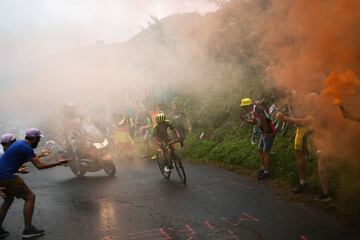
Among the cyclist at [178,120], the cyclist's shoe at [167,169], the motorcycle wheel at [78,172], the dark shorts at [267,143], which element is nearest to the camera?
the dark shorts at [267,143]

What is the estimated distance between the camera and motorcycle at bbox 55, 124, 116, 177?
12.5m

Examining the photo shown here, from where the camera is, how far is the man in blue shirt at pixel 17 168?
7.00m

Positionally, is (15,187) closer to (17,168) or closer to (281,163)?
(17,168)

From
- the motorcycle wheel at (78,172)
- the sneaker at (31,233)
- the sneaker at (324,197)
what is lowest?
the motorcycle wheel at (78,172)

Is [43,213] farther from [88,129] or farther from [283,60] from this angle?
[283,60]

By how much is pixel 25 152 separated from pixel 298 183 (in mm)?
5090

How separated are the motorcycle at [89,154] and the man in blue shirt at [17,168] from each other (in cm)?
513

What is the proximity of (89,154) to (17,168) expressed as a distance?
17.6 ft

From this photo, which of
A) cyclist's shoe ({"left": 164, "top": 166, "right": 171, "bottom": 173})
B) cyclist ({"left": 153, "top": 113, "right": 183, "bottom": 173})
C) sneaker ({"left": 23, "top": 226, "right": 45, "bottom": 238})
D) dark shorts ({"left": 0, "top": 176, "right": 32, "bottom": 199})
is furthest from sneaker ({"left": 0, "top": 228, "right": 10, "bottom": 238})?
cyclist ({"left": 153, "top": 113, "right": 183, "bottom": 173})

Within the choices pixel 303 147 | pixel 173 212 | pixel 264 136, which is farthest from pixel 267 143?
pixel 173 212

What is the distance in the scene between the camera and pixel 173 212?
25.2ft

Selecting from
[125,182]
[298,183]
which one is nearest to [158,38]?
[125,182]

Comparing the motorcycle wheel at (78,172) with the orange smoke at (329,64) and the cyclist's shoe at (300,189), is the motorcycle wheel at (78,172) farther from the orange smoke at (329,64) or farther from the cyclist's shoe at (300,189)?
the cyclist's shoe at (300,189)

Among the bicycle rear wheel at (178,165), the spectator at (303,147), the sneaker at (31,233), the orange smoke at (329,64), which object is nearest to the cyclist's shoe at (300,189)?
the spectator at (303,147)
